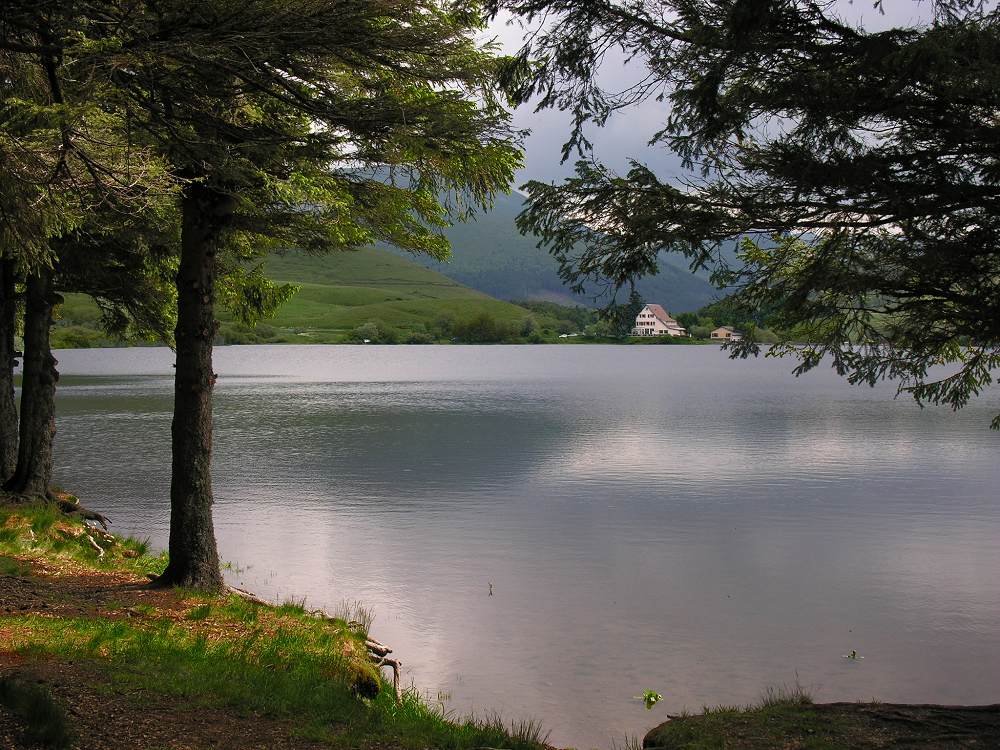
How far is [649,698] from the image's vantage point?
11.0m

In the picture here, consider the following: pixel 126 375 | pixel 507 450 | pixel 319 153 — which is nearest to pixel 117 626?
pixel 319 153

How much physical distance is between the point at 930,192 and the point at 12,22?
314 inches

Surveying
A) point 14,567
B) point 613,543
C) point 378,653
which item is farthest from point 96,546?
point 613,543

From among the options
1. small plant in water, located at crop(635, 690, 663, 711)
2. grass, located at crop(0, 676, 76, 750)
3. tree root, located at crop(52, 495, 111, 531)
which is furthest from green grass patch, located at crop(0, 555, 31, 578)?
small plant in water, located at crop(635, 690, 663, 711)

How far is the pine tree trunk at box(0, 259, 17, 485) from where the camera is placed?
1719 cm

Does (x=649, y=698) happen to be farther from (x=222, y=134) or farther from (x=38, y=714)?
(x=222, y=134)

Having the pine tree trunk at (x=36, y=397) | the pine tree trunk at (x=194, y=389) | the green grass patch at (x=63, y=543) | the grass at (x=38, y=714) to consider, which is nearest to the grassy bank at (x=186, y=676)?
the grass at (x=38, y=714)

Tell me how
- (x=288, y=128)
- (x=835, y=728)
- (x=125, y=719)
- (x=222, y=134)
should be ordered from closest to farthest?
(x=125, y=719) → (x=835, y=728) → (x=222, y=134) → (x=288, y=128)

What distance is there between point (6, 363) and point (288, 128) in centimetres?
1032

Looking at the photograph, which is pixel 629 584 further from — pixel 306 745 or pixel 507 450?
pixel 507 450

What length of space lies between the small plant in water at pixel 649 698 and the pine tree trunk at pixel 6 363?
1381cm

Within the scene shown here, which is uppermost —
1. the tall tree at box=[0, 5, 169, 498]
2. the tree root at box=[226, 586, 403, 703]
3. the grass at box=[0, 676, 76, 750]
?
the tall tree at box=[0, 5, 169, 498]

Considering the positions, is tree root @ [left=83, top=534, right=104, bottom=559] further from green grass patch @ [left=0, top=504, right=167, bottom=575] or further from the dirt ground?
the dirt ground

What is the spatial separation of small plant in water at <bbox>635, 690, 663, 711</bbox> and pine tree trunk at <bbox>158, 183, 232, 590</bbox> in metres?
6.04
